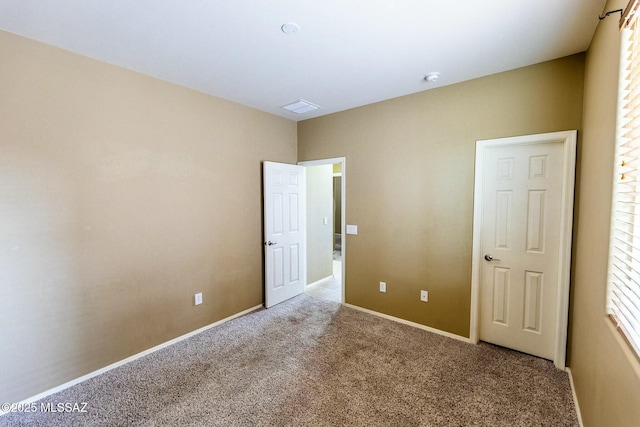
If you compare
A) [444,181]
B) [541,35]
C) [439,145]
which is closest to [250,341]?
[444,181]

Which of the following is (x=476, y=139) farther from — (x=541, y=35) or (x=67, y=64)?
(x=67, y=64)

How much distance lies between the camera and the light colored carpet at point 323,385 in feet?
6.07

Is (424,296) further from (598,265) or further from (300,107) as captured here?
(300,107)

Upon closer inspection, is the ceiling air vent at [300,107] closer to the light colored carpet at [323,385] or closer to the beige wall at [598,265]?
the beige wall at [598,265]

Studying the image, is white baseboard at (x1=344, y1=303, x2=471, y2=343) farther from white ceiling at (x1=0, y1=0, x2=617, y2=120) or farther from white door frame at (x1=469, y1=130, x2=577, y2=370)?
white ceiling at (x1=0, y1=0, x2=617, y2=120)

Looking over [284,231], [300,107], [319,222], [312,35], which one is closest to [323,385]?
[284,231]

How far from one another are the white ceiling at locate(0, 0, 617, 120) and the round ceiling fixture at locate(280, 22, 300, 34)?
0.10 ft

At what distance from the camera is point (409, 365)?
94.9 inches

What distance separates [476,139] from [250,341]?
9.89 feet

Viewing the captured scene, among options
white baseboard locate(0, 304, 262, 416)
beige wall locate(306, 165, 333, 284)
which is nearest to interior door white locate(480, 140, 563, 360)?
beige wall locate(306, 165, 333, 284)

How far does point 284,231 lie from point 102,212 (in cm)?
207

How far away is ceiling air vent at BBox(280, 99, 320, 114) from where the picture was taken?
10.8ft

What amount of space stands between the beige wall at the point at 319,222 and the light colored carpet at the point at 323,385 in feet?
5.65

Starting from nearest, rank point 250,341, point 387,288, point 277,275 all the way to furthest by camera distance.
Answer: point 250,341 → point 387,288 → point 277,275
